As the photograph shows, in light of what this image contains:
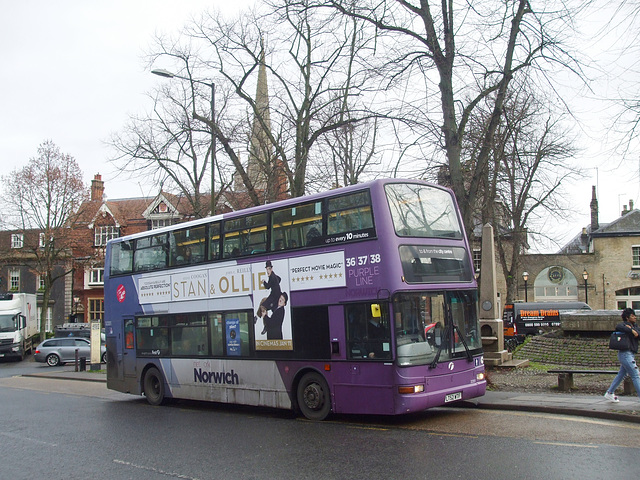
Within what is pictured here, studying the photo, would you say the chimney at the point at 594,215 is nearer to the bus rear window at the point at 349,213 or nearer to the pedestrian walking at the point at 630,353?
the pedestrian walking at the point at 630,353

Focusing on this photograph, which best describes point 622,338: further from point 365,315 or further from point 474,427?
point 365,315

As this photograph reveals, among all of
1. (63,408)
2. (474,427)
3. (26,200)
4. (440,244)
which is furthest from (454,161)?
(26,200)

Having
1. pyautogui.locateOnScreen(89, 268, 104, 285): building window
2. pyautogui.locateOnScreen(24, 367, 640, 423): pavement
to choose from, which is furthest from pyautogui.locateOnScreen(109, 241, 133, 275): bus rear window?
pyautogui.locateOnScreen(89, 268, 104, 285): building window

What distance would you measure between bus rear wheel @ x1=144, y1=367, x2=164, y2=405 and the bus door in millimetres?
588

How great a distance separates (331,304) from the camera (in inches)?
444

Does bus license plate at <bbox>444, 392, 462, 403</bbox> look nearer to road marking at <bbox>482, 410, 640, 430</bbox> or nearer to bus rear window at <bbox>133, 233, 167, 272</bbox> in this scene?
road marking at <bbox>482, 410, 640, 430</bbox>

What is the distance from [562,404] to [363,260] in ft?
14.4

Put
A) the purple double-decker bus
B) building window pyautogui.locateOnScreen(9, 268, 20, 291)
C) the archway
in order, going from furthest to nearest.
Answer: building window pyautogui.locateOnScreen(9, 268, 20, 291) → the archway → the purple double-decker bus

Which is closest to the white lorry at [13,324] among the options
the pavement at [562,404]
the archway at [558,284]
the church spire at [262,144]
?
the church spire at [262,144]

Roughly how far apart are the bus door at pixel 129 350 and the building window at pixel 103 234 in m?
41.4

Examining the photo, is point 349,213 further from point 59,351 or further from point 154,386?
point 59,351

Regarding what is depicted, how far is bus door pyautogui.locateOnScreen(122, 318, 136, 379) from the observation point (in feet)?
54.2

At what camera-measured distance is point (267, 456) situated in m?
8.70

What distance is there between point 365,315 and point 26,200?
1536 inches
